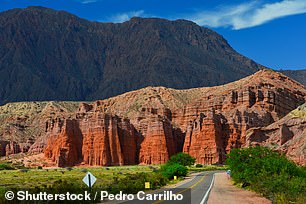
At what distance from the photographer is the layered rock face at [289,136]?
58.7m

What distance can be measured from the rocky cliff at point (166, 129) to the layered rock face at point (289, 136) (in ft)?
35.5

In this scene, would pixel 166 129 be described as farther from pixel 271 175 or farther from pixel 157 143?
pixel 271 175

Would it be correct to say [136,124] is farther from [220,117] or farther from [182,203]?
[182,203]

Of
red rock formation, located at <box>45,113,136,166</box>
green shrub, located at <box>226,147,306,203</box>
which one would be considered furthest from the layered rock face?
red rock formation, located at <box>45,113,136,166</box>

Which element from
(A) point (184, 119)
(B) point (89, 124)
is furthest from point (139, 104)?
(B) point (89, 124)

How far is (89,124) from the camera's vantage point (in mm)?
151875

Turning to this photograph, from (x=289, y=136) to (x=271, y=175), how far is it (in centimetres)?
5287

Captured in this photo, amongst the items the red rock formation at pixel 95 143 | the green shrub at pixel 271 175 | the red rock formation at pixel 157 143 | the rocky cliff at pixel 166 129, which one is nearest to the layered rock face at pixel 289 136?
the green shrub at pixel 271 175

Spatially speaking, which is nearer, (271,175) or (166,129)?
(271,175)

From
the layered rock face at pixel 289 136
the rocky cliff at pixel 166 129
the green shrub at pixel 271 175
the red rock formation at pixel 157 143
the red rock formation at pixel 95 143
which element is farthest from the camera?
the red rock formation at pixel 157 143

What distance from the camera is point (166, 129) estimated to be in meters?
153

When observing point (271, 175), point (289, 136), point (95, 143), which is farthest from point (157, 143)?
point (271, 175)

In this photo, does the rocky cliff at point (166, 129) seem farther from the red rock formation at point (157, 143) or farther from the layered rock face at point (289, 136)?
the layered rock face at point (289, 136)

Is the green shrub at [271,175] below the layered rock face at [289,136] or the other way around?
below
